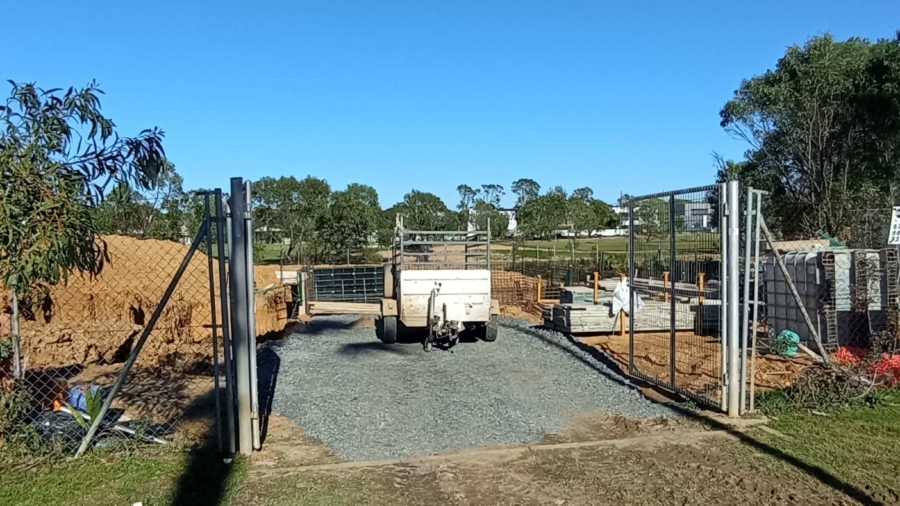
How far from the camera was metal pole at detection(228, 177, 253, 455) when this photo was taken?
5.77 m

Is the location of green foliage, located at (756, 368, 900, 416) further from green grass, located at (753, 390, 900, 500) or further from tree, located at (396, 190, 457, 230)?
tree, located at (396, 190, 457, 230)

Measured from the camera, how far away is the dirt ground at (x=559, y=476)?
4.99 m

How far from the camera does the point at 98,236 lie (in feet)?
18.8

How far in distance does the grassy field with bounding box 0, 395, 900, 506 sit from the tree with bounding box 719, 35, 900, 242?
757 inches

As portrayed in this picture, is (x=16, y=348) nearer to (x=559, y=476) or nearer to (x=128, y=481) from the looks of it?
(x=128, y=481)

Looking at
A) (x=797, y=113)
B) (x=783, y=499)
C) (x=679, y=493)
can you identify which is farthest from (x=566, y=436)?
(x=797, y=113)

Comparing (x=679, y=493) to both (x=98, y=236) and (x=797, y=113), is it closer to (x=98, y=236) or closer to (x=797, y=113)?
(x=98, y=236)

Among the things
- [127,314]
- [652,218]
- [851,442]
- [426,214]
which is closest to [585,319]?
[652,218]

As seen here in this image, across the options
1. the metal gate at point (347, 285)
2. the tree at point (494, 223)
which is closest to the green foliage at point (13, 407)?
the metal gate at point (347, 285)

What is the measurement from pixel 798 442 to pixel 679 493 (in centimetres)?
181

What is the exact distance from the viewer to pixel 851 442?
20.1ft

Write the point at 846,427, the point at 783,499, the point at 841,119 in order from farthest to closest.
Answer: the point at 841,119 → the point at 846,427 → the point at 783,499

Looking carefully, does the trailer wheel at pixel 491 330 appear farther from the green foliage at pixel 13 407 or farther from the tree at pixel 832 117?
the tree at pixel 832 117

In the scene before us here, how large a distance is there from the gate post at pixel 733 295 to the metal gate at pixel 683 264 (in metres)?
0.06
